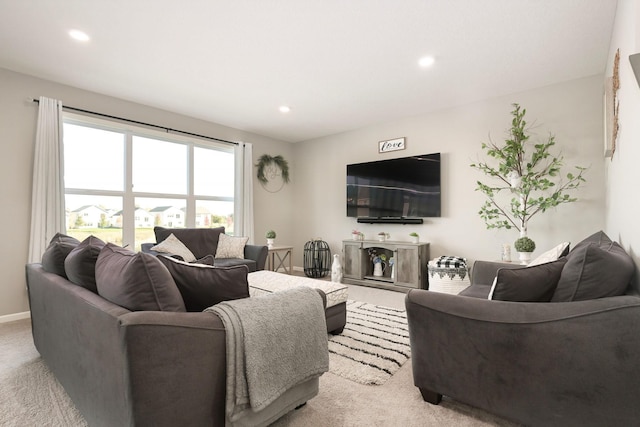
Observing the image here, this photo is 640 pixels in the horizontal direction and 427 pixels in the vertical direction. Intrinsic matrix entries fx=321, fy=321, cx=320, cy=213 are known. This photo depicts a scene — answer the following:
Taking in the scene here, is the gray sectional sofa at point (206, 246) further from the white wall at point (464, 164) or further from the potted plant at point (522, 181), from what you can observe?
the potted plant at point (522, 181)

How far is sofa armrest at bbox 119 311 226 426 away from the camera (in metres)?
1.02

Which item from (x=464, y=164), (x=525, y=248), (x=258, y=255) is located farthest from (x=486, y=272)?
(x=258, y=255)

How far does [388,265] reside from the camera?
486 centimetres

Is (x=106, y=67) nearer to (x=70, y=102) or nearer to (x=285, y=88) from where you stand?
(x=70, y=102)

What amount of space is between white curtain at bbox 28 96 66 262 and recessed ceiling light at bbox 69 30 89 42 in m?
1.16

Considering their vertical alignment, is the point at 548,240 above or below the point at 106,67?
below

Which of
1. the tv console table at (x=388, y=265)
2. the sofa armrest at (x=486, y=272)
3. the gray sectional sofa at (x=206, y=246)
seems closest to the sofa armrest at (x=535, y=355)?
the sofa armrest at (x=486, y=272)

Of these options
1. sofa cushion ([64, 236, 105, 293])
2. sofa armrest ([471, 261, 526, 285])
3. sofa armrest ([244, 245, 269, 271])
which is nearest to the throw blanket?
sofa cushion ([64, 236, 105, 293])

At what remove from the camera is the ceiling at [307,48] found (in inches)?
91.6

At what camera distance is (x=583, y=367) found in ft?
4.15

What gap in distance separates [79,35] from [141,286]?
2.59 metres

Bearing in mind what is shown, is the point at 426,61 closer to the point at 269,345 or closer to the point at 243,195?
the point at 269,345

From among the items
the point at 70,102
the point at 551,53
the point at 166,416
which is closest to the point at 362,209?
the point at 551,53

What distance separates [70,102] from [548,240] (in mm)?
5636
